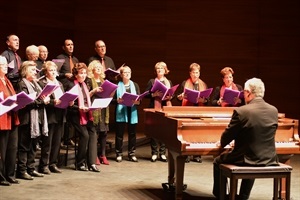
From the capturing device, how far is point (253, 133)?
4500mm

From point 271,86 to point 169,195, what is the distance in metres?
5.72

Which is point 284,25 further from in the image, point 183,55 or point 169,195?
point 169,195

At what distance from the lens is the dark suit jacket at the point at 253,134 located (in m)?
4.49

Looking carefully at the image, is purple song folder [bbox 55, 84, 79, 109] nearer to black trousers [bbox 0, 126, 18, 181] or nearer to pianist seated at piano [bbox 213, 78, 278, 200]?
black trousers [bbox 0, 126, 18, 181]

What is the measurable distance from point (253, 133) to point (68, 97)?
7.28 ft

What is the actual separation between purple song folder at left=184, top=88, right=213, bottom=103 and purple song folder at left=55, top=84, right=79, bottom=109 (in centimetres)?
144

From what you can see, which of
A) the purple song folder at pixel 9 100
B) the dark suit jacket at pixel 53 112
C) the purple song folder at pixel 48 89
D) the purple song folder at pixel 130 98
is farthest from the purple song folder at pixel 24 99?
the purple song folder at pixel 130 98

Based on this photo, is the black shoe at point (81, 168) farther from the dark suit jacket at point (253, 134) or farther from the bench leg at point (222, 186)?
the dark suit jacket at point (253, 134)

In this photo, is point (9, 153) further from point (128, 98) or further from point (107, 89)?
Result: point (128, 98)

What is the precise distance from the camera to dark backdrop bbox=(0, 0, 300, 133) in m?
10.3

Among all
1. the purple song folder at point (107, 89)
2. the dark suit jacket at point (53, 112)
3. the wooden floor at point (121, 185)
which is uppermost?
the purple song folder at point (107, 89)

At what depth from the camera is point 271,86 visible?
35.0ft

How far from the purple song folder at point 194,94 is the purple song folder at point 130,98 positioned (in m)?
0.52

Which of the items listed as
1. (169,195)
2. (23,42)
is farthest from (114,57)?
(169,195)
